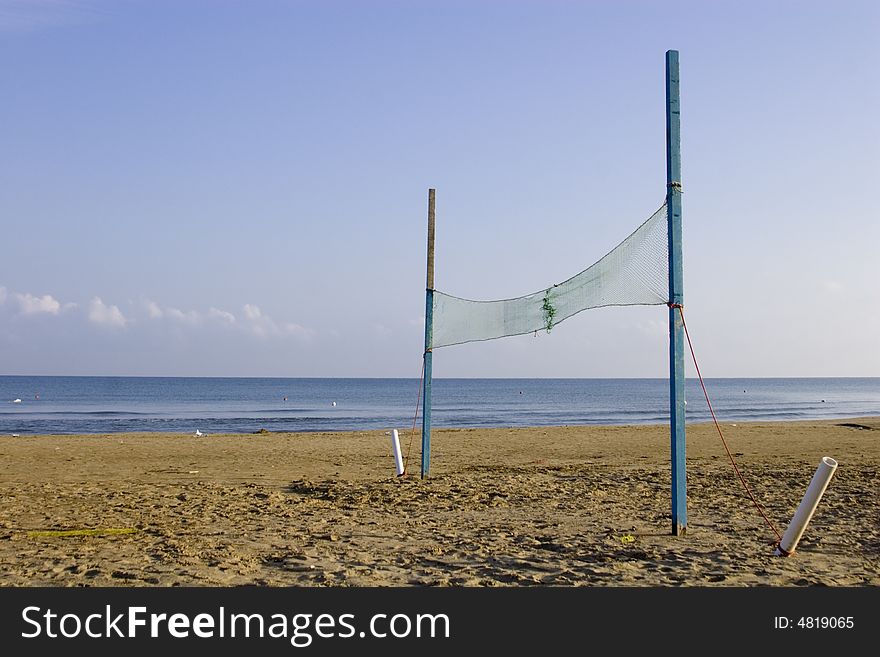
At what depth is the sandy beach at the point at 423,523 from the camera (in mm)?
5590

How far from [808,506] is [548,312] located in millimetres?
3680

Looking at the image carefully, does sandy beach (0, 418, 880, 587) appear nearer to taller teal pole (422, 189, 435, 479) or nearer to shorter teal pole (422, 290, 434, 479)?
shorter teal pole (422, 290, 434, 479)

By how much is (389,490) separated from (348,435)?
42.4ft

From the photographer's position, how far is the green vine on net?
8.82 meters

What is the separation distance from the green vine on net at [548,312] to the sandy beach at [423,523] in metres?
1.98

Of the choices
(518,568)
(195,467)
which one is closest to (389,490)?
(518,568)

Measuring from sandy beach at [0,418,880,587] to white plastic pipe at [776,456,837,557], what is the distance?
0.11m

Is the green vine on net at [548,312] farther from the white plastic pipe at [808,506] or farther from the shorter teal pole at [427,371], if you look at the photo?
the white plastic pipe at [808,506]

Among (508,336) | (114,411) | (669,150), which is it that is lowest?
(114,411)

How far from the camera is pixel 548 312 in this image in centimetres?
891

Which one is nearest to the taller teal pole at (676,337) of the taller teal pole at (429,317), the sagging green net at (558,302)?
the sagging green net at (558,302)

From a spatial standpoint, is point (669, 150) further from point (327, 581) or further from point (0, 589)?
point (0, 589)

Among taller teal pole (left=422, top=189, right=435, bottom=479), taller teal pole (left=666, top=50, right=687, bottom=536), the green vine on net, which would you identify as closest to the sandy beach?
taller teal pole (left=666, top=50, right=687, bottom=536)

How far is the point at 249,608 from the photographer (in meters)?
4.64
